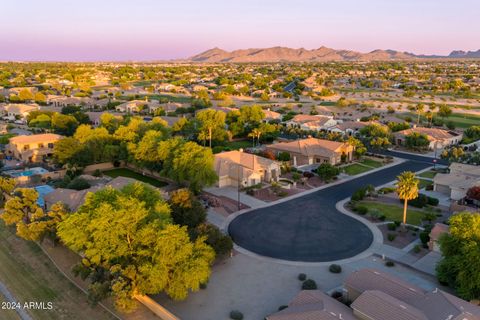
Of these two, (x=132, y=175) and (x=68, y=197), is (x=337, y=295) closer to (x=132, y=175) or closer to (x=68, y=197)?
(x=68, y=197)

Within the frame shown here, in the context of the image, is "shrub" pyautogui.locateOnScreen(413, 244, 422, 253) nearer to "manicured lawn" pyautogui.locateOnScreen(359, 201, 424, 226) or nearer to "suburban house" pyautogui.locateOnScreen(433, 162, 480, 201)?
"manicured lawn" pyautogui.locateOnScreen(359, 201, 424, 226)

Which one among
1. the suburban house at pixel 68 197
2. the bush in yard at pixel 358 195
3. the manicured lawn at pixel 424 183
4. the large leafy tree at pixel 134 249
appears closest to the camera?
the large leafy tree at pixel 134 249

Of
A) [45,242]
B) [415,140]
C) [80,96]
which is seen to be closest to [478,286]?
[45,242]

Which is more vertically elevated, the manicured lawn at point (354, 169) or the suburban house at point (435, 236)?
the suburban house at point (435, 236)

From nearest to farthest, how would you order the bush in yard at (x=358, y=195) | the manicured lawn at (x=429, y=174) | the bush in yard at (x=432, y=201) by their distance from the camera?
1. the bush in yard at (x=432, y=201)
2. the bush in yard at (x=358, y=195)
3. the manicured lawn at (x=429, y=174)

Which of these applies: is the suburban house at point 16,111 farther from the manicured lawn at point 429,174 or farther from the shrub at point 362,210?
the manicured lawn at point 429,174

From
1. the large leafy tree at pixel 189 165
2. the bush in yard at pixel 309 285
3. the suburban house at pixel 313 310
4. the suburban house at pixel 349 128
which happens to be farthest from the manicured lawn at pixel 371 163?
the suburban house at pixel 313 310

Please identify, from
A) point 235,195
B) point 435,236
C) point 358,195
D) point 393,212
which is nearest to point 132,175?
point 235,195
